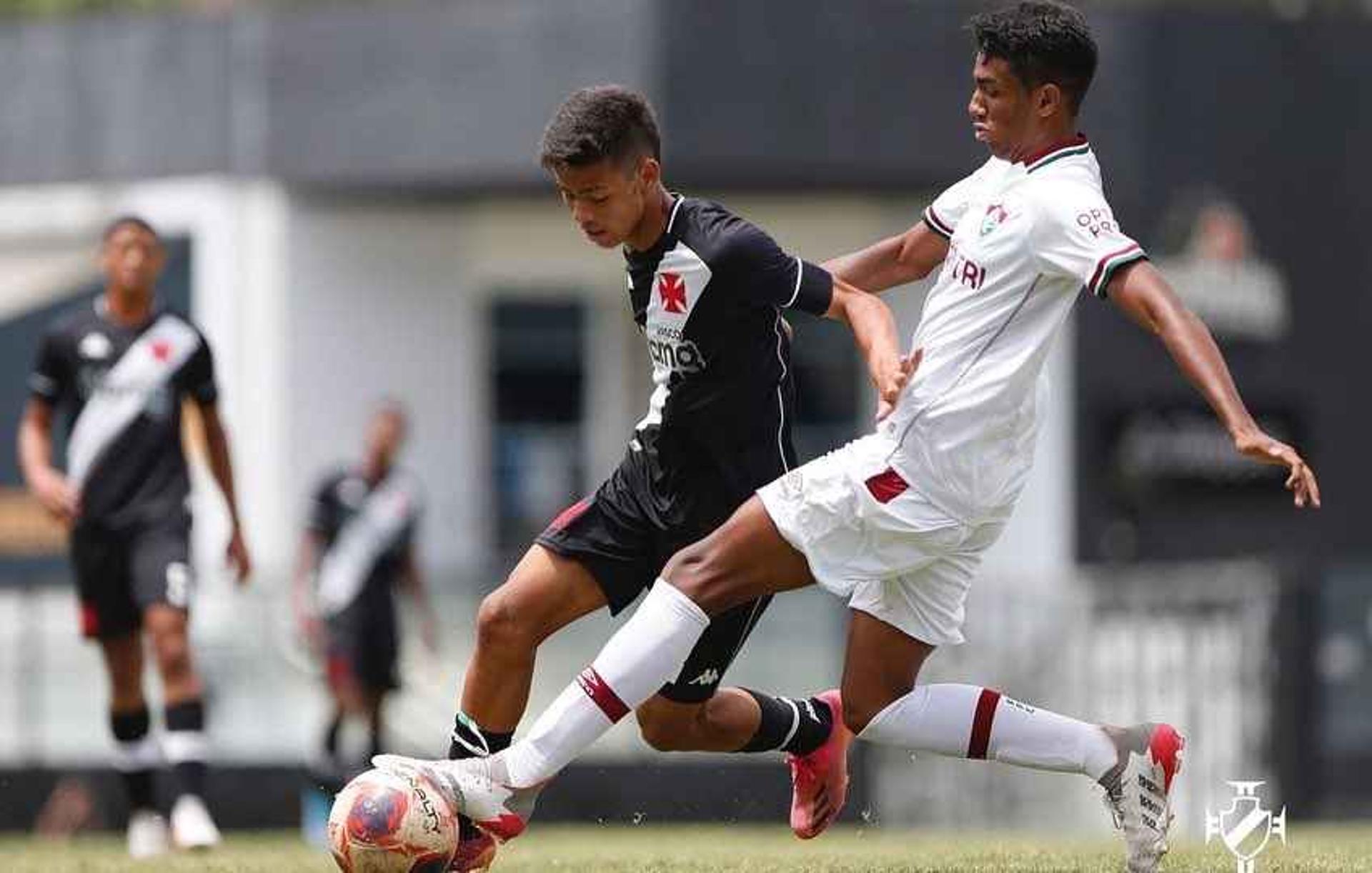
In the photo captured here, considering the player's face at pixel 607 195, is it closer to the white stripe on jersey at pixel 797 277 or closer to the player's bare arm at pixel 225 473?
the white stripe on jersey at pixel 797 277

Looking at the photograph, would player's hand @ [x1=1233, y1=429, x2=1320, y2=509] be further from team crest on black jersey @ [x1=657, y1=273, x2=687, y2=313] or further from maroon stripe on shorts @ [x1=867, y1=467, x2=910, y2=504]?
team crest on black jersey @ [x1=657, y1=273, x2=687, y2=313]

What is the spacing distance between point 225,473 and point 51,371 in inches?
34.3

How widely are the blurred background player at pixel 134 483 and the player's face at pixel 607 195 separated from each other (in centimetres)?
389

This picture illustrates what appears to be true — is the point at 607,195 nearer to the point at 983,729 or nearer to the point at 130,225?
the point at 983,729

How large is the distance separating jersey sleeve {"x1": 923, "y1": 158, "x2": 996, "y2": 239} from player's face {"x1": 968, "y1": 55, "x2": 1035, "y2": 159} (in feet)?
0.91

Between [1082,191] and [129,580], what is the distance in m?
5.23

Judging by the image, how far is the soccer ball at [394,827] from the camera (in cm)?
783

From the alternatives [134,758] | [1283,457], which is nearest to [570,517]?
[1283,457]

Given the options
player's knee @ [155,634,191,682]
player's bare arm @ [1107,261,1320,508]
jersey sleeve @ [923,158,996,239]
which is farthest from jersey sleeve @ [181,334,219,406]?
player's bare arm @ [1107,261,1320,508]

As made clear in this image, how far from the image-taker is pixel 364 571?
1806 centimetres

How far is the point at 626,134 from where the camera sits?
830cm

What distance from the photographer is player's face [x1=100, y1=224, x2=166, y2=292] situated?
11.8m

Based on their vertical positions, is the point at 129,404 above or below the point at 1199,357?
below

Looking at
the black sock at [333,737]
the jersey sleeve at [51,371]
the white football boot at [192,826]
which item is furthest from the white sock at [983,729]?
the black sock at [333,737]
